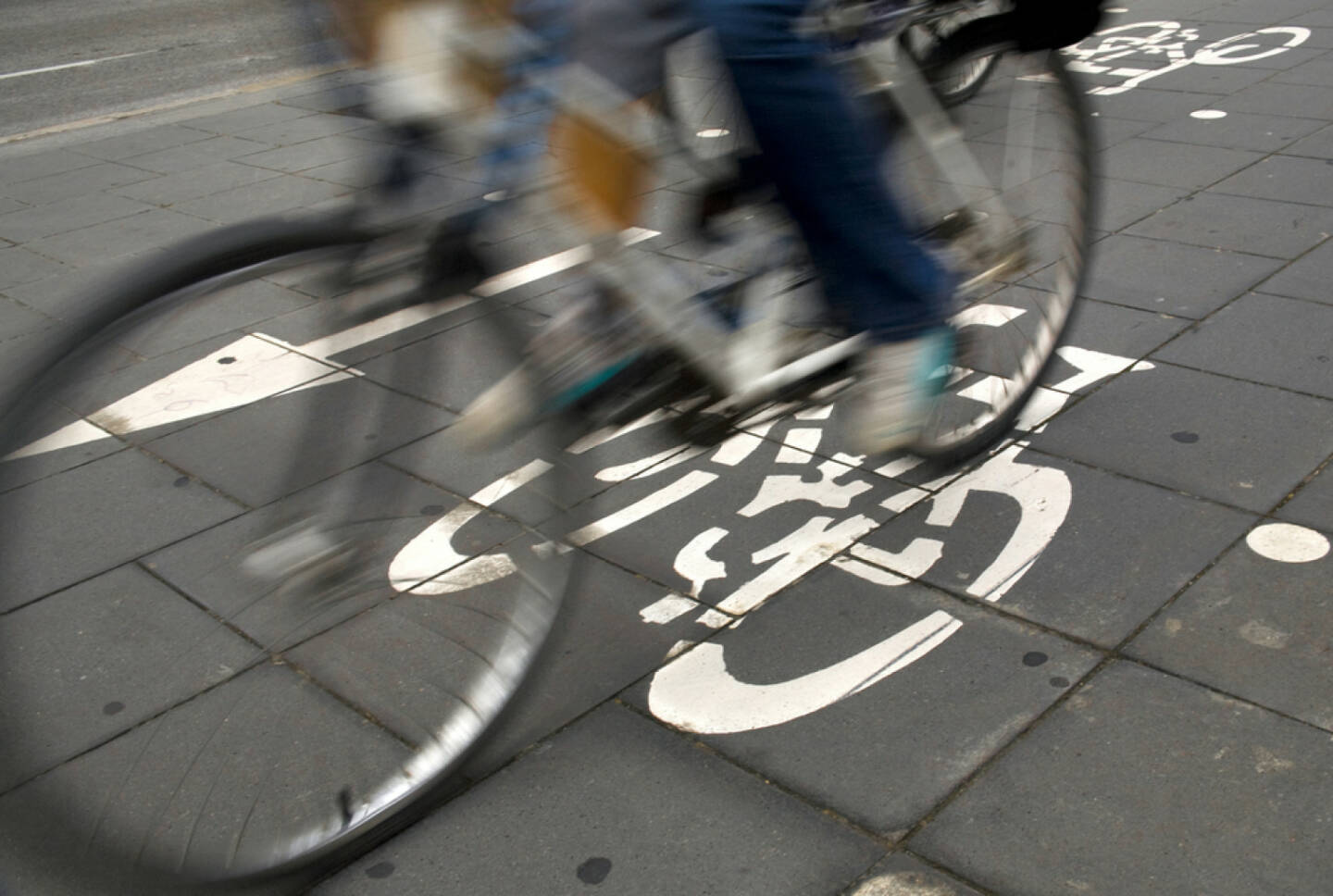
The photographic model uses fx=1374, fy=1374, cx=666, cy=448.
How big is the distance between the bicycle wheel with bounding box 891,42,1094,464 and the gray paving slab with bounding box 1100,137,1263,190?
2106 mm

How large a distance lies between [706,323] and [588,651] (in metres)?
0.77

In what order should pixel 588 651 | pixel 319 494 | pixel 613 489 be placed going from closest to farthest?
pixel 319 494 < pixel 588 651 < pixel 613 489

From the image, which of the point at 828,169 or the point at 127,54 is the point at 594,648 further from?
the point at 127,54

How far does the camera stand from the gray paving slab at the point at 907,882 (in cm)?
223

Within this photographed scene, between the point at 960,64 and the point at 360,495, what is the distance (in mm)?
1694

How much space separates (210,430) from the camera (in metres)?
4.07

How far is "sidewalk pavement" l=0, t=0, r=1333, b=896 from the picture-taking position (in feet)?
7.64

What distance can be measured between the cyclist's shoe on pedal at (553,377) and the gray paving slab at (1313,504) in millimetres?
1684

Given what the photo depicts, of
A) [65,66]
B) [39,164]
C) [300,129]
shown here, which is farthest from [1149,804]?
[65,66]

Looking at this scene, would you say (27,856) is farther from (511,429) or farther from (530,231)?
(530,231)

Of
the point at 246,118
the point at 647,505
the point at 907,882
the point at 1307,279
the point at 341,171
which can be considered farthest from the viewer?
the point at 246,118

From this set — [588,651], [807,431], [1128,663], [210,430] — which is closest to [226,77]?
[210,430]

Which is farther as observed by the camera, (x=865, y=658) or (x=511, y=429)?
(x=865, y=658)

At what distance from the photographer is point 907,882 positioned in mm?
2256
